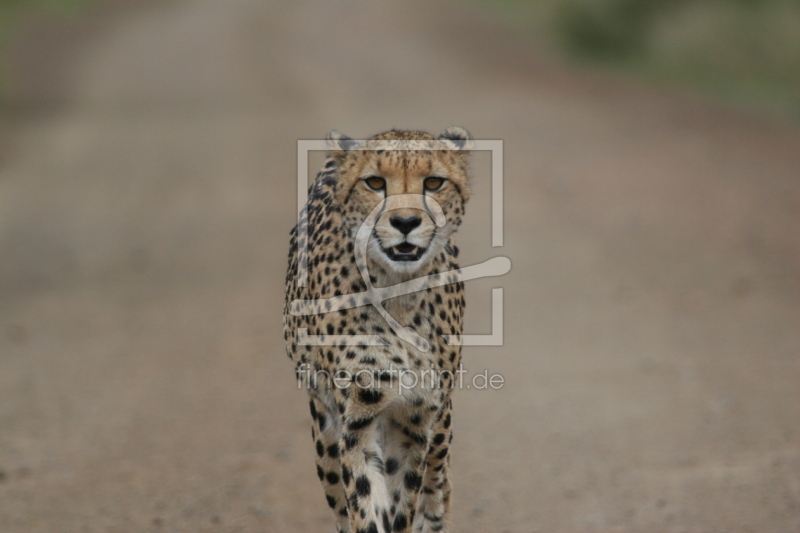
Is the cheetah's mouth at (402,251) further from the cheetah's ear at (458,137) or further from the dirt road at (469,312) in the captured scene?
the dirt road at (469,312)

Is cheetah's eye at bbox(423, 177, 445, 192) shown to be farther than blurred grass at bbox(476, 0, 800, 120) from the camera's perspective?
No

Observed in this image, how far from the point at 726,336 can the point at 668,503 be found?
8.38ft

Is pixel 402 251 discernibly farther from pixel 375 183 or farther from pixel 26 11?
pixel 26 11

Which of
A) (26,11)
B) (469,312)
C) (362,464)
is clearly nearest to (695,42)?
(469,312)

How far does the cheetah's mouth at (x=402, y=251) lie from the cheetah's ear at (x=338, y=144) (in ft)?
1.59

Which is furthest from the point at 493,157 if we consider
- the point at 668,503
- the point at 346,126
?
the point at 668,503

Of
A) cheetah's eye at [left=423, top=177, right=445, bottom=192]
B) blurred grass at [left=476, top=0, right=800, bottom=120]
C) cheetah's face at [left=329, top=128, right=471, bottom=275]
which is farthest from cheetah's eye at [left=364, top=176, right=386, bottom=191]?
blurred grass at [left=476, top=0, right=800, bottom=120]

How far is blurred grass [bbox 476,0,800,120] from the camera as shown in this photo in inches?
626

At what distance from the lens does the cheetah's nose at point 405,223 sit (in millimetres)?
3740

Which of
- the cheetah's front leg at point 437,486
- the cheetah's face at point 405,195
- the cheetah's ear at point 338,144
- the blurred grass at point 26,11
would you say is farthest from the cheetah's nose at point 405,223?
the blurred grass at point 26,11

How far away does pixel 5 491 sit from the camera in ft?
18.5

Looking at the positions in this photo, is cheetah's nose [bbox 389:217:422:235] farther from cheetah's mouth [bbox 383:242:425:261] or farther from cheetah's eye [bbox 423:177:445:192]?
cheetah's eye [bbox 423:177:445:192]

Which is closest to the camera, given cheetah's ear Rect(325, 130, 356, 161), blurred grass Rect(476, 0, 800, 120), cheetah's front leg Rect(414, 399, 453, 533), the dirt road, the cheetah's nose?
the cheetah's nose

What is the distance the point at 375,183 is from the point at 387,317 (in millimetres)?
467
